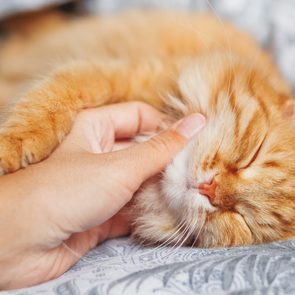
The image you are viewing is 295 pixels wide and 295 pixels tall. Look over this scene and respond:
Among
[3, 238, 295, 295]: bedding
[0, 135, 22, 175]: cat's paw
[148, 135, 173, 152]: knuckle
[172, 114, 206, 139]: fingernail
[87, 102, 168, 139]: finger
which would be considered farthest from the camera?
[87, 102, 168, 139]: finger

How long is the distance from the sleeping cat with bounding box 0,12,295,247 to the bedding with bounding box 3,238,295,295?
0.18 m

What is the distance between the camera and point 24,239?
3.88 feet

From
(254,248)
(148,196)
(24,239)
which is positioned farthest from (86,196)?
(254,248)

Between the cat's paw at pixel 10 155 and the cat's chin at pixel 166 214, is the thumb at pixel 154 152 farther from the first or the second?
the cat's paw at pixel 10 155

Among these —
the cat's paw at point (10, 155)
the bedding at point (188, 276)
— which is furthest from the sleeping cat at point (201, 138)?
the bedding at point (188, 276)

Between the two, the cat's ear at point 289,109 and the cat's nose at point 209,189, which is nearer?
the cat's nose at point 209,189

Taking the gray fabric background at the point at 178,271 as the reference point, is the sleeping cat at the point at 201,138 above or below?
above

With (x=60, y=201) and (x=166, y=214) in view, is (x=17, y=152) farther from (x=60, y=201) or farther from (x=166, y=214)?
(x=166, y=214)

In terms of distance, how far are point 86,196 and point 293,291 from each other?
1.83ft

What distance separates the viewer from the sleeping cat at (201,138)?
144 centimetres

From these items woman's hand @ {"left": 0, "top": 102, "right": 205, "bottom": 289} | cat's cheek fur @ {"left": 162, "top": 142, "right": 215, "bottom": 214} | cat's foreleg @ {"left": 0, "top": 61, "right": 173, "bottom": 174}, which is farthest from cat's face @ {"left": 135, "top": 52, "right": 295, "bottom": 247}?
cat's foreleg @ {"left": 0, "top": 61, "right": 173, "bottom": 174}

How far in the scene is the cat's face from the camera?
1445 millimetres

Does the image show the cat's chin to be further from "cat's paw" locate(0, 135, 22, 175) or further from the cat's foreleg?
"cat's paw" locate(0, 135, 22, 175)

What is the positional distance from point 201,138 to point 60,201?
20.5 inches
